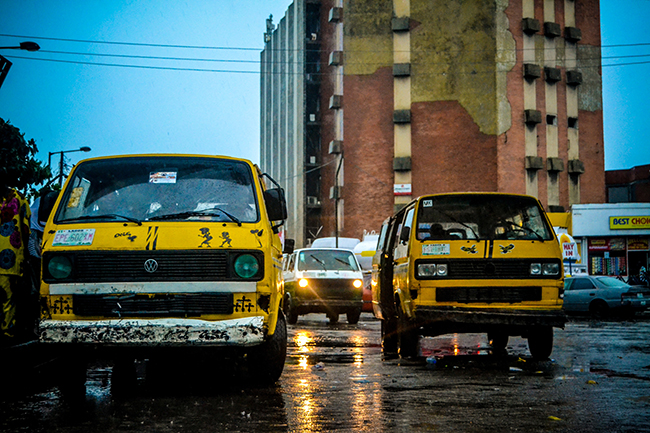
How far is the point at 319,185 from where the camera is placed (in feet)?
207

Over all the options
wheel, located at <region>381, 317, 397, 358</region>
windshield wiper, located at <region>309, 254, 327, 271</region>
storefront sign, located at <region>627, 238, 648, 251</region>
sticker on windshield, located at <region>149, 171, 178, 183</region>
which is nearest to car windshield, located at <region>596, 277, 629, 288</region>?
windshield wiper, located at <region>309, 254, 327, 271</region>

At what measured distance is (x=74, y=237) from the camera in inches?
287

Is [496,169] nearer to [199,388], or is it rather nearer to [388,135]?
[388,135]

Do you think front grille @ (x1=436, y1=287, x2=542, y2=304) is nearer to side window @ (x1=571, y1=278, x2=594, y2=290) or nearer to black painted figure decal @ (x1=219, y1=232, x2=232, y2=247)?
black painted figure decal @ (x1=219, y1=232, x2=232, y2=247)

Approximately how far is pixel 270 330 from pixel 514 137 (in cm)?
4447

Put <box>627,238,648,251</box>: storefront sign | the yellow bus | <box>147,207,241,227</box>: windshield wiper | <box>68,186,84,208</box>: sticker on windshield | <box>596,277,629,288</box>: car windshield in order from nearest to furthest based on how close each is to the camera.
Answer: <box>147,207,241,227</box>: windshield wiper → <box>68,186,84,208</box>: sticker on windshield → the yellow bus → <box>596,277,629,288</box>: car windshield → <box>627,238,648,251</box>: storefront sign

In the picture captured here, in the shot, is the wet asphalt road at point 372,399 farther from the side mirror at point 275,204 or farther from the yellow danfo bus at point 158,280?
the side mirror at point 275,204

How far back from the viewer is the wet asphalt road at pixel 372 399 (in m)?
5.80

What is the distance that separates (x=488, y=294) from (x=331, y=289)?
1084 cm

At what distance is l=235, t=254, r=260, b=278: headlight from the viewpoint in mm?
7203

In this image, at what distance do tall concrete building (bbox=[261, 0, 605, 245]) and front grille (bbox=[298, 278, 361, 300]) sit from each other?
100 ft

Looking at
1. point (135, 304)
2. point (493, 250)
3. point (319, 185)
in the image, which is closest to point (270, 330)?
point (135, 304)

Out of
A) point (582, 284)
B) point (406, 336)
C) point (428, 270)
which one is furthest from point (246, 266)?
point (582, 284)

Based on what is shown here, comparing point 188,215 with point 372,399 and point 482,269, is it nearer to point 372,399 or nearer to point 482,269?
point 372,399
